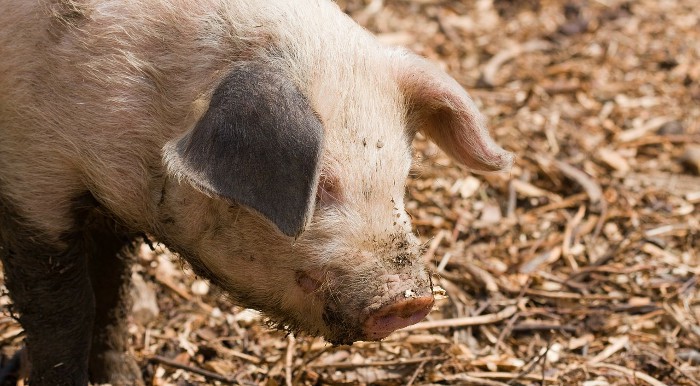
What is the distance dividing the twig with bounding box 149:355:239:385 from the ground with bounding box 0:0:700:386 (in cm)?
1

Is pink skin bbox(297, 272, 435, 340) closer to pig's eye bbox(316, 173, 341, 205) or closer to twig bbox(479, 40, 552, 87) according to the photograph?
pig's eye bbox(316, 173, 341, 205)

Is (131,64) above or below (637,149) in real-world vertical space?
above

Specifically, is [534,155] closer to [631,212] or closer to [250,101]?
[631,212]

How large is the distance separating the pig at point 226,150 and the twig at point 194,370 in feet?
2.57

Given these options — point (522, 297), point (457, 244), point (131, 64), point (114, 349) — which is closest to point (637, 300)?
point (522, 297)

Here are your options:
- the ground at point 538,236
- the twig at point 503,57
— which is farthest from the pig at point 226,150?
the twig at point 503,57

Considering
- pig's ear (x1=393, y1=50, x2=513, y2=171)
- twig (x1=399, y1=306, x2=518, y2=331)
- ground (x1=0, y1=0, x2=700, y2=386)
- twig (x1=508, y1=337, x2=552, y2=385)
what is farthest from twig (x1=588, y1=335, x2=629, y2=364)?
pig's ear (x1=393, y1=50, x2=513, y2=171)

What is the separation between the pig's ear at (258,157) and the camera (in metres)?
3.04

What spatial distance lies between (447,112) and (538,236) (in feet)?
6.76

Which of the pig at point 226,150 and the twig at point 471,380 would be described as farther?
the twig at point 471,380

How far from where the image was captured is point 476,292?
524cm

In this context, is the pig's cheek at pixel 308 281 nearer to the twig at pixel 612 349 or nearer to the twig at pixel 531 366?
the twig at pixel 531 366

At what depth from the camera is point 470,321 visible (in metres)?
4.93

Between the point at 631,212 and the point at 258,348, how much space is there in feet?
7.71
